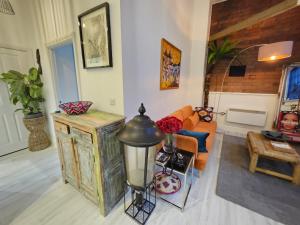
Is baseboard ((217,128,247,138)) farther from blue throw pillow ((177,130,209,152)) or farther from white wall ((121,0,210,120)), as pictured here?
blue throw pillow ((177,130,209,152))

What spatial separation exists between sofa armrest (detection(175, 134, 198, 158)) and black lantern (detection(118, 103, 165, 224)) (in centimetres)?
70

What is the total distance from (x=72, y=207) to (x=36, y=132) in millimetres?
1947

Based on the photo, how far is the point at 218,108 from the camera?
13.2 feet

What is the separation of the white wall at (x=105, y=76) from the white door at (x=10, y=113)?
1592mm

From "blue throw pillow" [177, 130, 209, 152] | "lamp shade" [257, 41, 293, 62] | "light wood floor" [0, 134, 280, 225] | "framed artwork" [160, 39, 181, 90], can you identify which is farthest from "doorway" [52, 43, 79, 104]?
"lamp shade" [257, 41, 293, 62]

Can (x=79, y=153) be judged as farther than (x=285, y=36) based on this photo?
No

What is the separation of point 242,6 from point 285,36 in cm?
126

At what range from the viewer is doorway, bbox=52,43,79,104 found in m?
2.61

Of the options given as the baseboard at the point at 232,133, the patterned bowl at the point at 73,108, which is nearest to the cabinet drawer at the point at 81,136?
the patterned bowl at the point at 73,108

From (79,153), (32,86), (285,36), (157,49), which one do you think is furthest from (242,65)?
(32,86)

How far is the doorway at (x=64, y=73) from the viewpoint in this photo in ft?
8.55

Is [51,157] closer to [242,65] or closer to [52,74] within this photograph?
[52,74]

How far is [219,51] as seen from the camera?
3.52 m

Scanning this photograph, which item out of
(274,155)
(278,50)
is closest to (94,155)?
(274,155)
